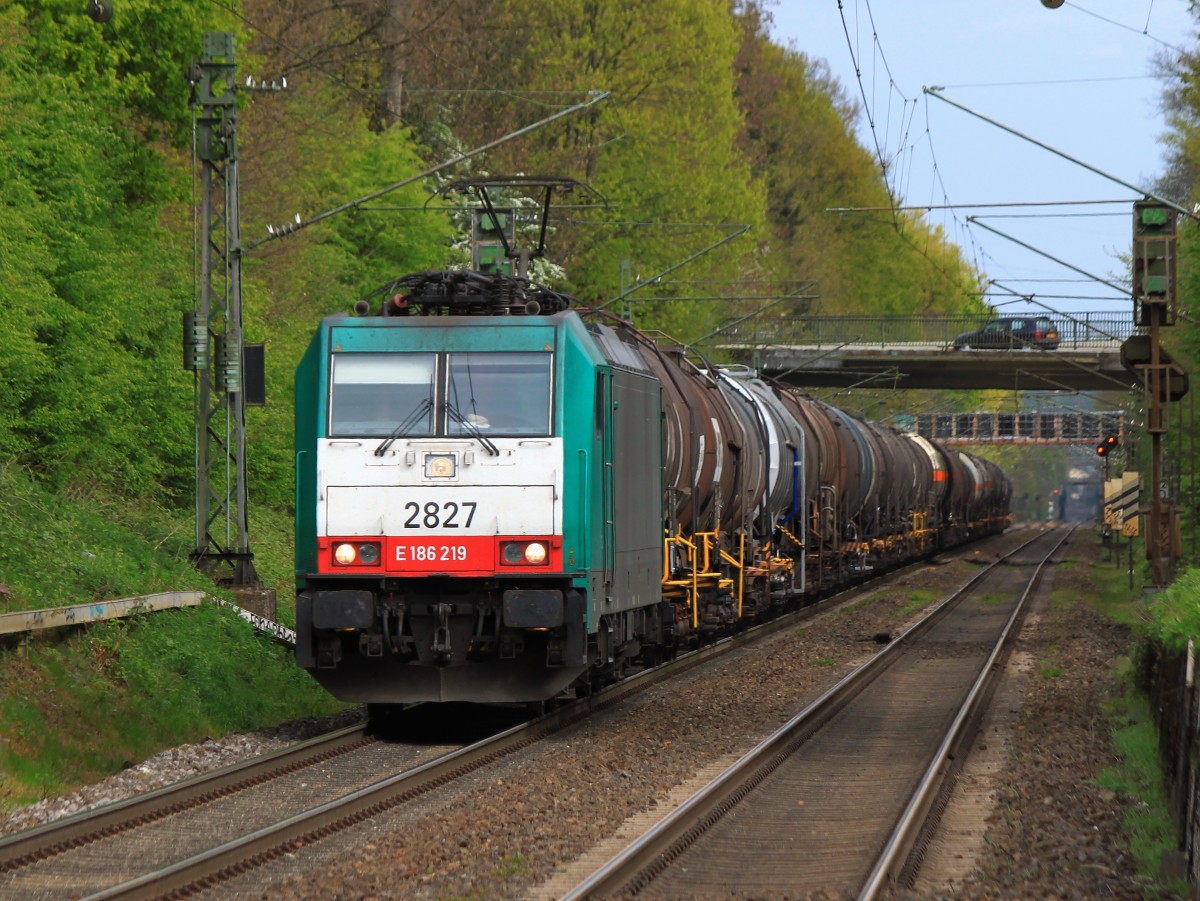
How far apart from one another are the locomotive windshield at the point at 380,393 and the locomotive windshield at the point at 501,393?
0.21m

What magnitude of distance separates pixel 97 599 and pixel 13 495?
8.47 feet

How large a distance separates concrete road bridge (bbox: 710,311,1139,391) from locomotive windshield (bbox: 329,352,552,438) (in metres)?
39.3

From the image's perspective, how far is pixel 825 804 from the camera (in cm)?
1141

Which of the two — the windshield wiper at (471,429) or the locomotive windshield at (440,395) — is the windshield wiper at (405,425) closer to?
the locomotive windshield at (440,395)

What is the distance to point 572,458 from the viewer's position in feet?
44.1

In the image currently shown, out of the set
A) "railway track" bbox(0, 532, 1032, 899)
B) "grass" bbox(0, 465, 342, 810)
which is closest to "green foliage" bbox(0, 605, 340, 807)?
"grass" bbox(0, 465, 342, 810)

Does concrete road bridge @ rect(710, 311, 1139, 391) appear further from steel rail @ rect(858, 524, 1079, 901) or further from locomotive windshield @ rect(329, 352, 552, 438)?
locomotive windshield @ rect(329, 352, 552, 438)

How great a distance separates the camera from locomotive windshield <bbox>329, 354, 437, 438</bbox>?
13617 mm

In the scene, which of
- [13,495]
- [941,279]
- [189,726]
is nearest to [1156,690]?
[189,726]

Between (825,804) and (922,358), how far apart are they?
47.3 meters

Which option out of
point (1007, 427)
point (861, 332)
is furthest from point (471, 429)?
point (1007, 427)

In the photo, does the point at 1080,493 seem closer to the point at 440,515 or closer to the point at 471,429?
the point at 471,429

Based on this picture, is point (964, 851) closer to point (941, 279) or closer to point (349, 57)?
point (349, 57)

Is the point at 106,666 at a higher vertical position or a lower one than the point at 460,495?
lower
